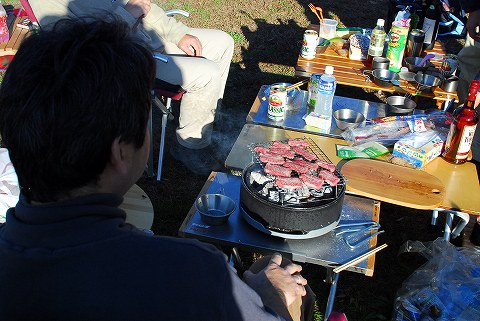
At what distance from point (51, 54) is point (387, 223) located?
116 inches

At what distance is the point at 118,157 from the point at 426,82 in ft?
10.6

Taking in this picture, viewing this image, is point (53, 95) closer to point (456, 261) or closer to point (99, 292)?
point (99, 292)

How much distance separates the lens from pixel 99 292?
1.18m

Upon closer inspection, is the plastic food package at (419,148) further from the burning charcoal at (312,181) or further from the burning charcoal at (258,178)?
the burning charcoal at (258,178)

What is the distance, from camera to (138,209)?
2.82m

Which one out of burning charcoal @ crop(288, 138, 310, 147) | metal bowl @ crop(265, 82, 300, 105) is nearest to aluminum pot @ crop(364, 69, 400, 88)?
metal bowl @ crop(265, 82, 300, 105)

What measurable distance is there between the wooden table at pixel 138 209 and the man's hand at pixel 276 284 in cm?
91

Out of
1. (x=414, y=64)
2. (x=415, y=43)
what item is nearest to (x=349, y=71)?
(x=414, y=64)

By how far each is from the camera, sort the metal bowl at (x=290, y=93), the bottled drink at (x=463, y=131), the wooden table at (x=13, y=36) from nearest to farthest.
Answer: the bottled drink at (x=463, y=131) → the metal bowl at (x=290, y=93) → the wooden table at (x=13, y=36)

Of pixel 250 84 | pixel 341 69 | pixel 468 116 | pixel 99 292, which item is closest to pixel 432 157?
pixel 468 116

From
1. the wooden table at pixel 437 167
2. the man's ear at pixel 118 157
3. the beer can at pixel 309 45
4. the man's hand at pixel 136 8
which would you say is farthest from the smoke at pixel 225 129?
the man's ear at pixel 118 157

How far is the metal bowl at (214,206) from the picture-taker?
2520 millimetres

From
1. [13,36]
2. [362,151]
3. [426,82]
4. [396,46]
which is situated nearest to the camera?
[362,151]

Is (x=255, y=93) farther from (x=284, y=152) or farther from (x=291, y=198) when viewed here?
(x=291, y=198)
